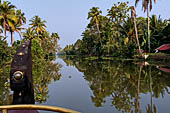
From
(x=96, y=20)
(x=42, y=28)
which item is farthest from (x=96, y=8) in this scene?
(x=42, y=28)

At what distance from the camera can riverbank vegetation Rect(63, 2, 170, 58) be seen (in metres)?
34.7

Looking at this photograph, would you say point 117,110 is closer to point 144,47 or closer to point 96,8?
point 144,47

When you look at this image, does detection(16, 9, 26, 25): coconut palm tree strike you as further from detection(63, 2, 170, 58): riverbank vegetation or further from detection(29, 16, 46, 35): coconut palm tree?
detection(63, 2, 170, 58): riverbank vegetation

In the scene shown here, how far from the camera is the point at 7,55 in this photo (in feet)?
72.5

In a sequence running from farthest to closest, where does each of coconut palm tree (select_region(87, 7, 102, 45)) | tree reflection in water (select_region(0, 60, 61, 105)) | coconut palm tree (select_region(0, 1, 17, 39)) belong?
coconut palm tree (select_region(87, 7, 102, 45)) → coconut palm tree (select_region(0, 1, 17, 39)) → tree reflection in water (select_region(0, 60, 61, 105))

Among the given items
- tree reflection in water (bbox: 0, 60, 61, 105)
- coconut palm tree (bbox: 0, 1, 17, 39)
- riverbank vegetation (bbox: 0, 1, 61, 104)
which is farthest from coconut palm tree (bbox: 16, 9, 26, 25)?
tree reflection in water (bbox: 0, 60, 61, 105)

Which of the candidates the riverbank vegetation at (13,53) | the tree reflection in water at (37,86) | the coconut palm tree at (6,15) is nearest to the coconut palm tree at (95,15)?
the riverbank vegetation at (13,53)

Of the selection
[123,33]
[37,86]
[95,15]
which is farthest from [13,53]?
[95,15]

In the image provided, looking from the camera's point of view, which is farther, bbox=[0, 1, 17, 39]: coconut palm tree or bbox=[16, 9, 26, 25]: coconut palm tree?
bbox=[16, 9, 26, 25]: coconut palm tree

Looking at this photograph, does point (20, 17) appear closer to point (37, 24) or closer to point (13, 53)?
point (37, 24)

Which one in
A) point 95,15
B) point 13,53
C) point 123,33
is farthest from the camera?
point 95,15

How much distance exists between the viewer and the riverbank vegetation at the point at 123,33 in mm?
34656

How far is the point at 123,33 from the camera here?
38.5m

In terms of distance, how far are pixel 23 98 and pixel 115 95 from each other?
13.4 feet
